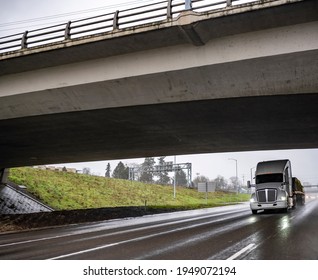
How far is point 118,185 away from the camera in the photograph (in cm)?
5162

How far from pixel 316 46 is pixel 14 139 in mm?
21595

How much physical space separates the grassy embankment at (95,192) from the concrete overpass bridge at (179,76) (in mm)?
16522

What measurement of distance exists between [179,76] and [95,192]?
33.2 m

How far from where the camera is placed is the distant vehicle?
80.3 ft

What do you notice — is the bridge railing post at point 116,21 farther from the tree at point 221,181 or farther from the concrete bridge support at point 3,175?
the concrete bridge support at point 3,175

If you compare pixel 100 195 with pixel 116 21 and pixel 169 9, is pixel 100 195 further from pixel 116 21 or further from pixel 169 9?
pixel 169 9

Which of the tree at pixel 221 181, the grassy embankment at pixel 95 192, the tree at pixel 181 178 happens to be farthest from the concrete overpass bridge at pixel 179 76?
the tree at pixel 181 178

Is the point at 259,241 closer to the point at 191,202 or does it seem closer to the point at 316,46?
the point at 316,46

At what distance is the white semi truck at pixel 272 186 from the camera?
80.3 ft

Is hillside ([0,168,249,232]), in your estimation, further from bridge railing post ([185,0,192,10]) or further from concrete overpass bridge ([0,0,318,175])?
bridge railing post ([185,0,192,10])

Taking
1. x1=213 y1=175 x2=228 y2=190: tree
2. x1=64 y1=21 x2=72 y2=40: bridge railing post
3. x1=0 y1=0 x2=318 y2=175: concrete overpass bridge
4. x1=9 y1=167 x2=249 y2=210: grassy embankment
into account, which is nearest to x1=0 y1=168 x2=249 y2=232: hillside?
x1=9 y1=167 x2=249 y2=210: grassy embankment

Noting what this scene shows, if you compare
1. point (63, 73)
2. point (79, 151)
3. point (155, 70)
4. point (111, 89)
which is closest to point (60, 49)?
point (63, 73)

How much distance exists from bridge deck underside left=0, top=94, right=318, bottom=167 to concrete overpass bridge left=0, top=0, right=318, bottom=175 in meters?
0.10

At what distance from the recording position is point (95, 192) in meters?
44.2
